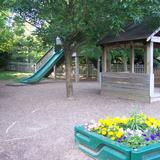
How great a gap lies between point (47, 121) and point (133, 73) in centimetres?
452

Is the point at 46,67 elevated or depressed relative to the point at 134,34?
depressed

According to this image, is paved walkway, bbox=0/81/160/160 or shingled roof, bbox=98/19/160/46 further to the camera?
shingled roof, bbox=98/19/160/46

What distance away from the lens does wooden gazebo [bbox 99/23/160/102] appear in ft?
32.7

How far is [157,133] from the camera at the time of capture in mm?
4648

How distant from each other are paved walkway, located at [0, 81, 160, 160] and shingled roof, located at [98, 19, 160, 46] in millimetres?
2353

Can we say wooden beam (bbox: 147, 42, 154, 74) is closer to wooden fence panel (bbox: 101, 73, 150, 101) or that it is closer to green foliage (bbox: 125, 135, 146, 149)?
wooden fence panel (bbox: 101, 73, 150, 101)

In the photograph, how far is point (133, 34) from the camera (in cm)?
1073

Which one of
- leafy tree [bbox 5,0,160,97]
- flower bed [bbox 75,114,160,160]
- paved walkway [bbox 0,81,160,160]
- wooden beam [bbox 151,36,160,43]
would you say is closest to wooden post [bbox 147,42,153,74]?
wooden beam [bbox 151,36,160,43]

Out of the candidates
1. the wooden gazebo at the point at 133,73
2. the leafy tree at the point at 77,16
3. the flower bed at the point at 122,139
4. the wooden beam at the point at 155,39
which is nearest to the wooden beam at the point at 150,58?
the wooden gazebo at the point at 133,73

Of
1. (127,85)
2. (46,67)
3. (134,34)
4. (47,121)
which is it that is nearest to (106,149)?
(47,121)

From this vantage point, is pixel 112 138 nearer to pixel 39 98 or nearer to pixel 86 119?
pixel 86 119

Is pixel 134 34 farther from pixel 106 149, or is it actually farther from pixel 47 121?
pixel 106 149

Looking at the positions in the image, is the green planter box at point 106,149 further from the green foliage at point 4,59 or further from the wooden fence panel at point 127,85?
the green foliage at point 4,59

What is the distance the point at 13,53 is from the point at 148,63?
21.1m
